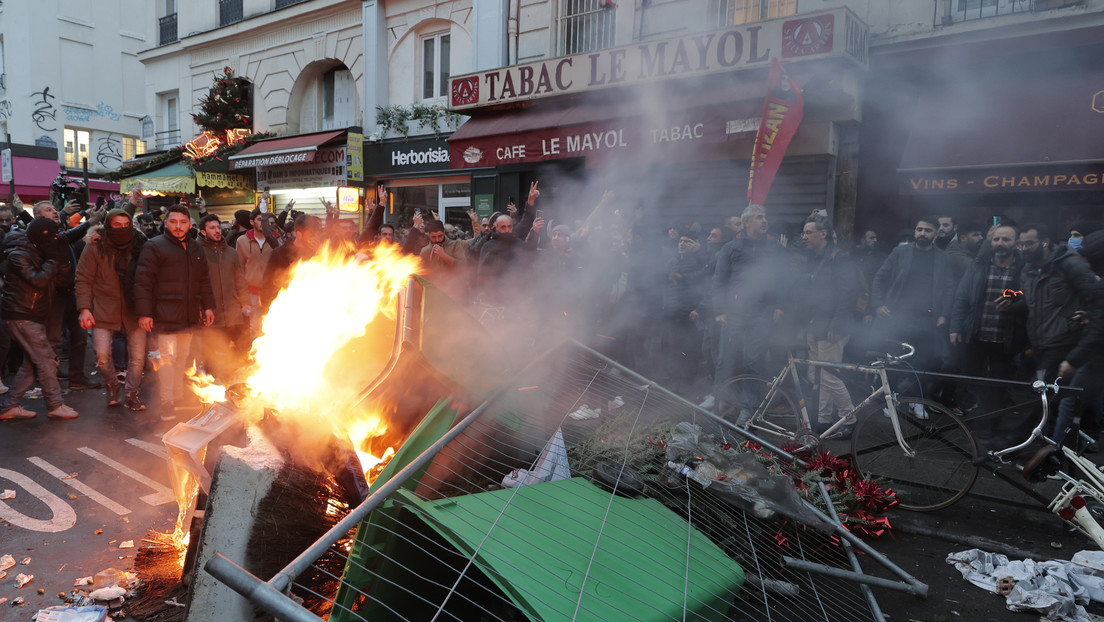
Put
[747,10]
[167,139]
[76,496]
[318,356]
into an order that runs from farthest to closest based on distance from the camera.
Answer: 1. [167,139]
2. [747,10]
3. [76,496]
4. [318,356]

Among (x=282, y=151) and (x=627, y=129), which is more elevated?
(x=282, y=151)

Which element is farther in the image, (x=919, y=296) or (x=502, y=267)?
(x=502, y=267)

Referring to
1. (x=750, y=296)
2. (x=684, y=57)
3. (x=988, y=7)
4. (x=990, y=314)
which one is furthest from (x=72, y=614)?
(x=988, y=7)

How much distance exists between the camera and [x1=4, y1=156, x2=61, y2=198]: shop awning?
78.0 feet

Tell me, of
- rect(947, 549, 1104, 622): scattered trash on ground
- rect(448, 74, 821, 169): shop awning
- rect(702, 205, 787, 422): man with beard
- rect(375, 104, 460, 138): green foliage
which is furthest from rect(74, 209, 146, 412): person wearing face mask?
rect(375, 104, 460, 138): green foliage

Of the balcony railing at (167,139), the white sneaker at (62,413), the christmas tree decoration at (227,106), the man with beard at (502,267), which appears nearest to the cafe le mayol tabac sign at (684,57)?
the man with beard at (502,267)

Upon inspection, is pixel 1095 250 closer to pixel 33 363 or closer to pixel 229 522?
pixel 229 522

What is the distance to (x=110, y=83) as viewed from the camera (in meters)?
26.5

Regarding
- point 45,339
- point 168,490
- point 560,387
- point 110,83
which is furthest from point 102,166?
point 560,387

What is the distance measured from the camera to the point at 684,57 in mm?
8328

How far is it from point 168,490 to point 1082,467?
17.8 feet

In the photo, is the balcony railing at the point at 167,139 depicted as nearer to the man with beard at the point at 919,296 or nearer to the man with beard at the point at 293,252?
the man with beard at the point at 293,252

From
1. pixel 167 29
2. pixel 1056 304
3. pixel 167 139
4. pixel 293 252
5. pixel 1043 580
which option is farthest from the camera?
pixel 167 139

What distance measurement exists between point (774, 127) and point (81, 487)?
24.7 ft
